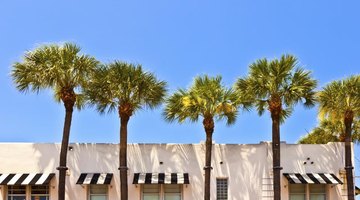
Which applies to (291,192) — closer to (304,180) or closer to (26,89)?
(304,180)

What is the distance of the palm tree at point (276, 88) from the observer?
29.8 metres

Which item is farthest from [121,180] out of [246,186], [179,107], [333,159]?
[333,159]

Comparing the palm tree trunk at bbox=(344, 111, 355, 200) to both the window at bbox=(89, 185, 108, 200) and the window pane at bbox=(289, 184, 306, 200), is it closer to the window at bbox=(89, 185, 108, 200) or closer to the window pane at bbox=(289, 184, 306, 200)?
the window pane at bbox=(289, 184, 306, 200)

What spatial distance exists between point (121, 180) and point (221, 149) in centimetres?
641

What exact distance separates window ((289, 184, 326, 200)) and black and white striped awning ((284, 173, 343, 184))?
0.64 meters

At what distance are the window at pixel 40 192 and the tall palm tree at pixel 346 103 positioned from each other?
1622cm

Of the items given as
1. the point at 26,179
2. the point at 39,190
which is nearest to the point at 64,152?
the point at 26,179

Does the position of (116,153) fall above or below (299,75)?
below

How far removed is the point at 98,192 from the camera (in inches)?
1242

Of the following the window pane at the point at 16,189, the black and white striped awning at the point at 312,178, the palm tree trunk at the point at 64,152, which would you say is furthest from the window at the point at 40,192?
the black and white striped awning at the point at 312,178

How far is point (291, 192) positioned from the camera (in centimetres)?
3197

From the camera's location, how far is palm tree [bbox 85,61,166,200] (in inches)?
1162

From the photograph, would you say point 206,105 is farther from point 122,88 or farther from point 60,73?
point 60,73

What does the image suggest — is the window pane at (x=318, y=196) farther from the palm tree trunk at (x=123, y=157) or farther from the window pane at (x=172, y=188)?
the palm tree trunk at (x=123, y=157)
